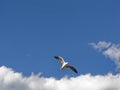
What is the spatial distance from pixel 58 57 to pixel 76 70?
920 centimetres

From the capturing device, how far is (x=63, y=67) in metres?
181

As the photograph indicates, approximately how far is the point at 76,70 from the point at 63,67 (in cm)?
498

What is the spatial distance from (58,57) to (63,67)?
5759 millimetres

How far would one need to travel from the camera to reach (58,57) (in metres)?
177

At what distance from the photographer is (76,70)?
180750 mm
